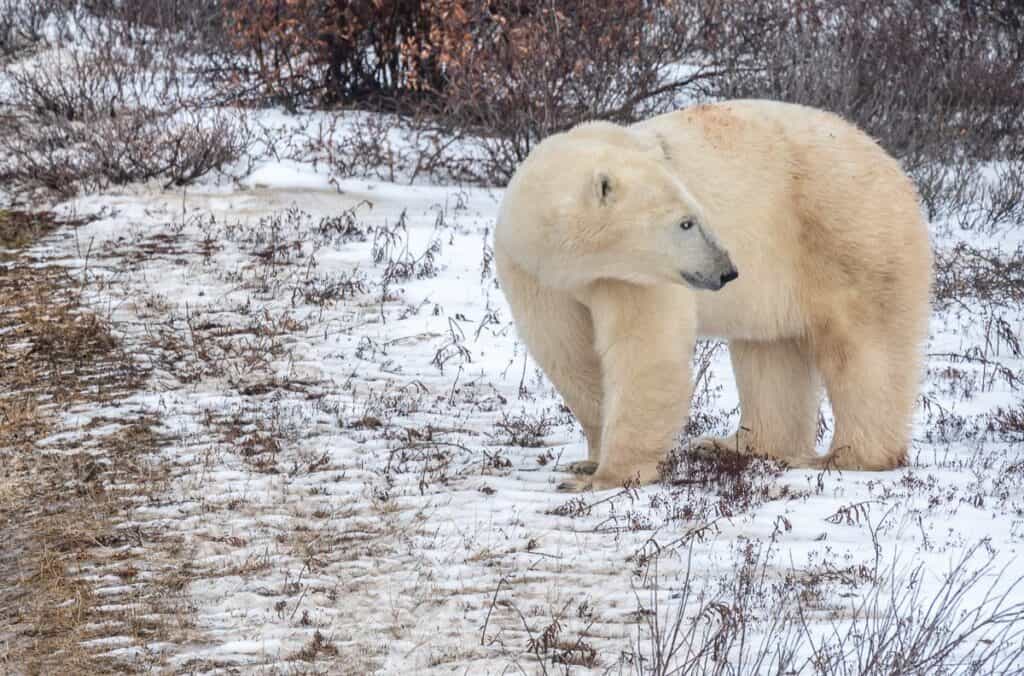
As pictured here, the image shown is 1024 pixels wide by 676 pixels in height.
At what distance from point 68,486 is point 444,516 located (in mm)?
1354

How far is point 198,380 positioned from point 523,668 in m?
3.25

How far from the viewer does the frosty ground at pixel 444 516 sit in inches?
123

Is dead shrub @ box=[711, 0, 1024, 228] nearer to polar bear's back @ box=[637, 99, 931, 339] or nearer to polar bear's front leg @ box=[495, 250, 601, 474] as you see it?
polar bear's back @ box=[637, 99, 931, 339]

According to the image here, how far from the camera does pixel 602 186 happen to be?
391 centimetres

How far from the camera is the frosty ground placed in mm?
3115

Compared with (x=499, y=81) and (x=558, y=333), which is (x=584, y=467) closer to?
(x=558, y=333)

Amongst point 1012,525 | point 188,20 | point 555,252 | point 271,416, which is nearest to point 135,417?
point 271,416

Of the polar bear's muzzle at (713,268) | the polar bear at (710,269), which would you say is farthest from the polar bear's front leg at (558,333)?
the polar bear's muzzle at (713,268)

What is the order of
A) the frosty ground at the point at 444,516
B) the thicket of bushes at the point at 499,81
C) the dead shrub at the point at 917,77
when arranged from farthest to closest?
the dead shrub at the point at 917,77 → the thicket of bushes at the point at 499,81 → the frosty ground at the point at 444,516

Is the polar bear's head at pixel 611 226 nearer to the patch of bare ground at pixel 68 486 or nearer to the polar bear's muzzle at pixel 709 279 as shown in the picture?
the polar bear's muzzle at pixel 709 279

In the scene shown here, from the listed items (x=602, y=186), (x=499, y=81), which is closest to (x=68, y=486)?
(x=602, y=186)

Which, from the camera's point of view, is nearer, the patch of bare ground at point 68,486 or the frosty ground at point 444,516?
the frosty ground at point 444,516

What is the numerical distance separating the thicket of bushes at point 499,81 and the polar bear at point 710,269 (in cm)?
522

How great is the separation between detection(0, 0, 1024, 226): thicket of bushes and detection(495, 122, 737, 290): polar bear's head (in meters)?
5.81
